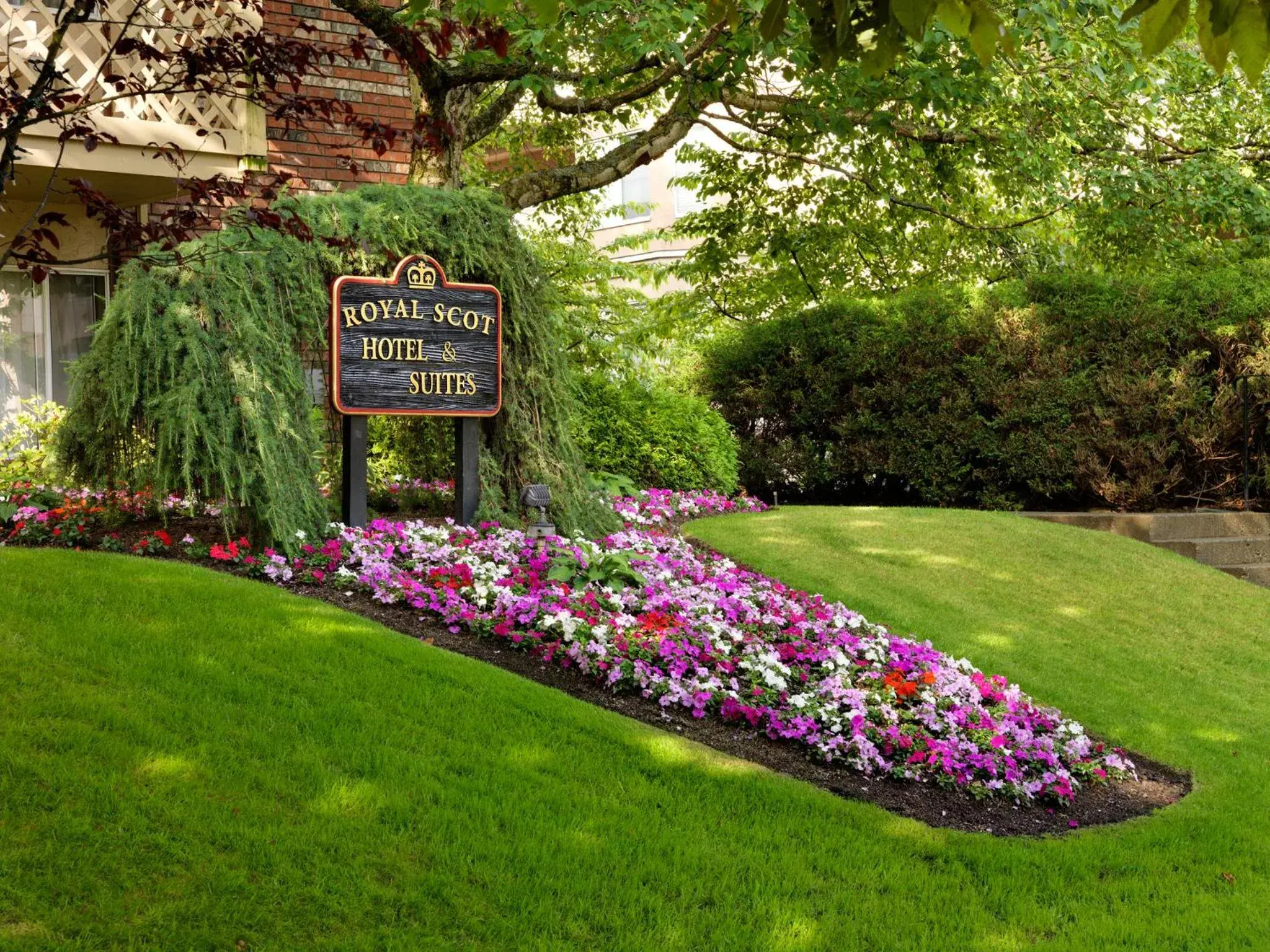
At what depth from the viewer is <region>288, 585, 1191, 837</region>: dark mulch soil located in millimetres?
5438

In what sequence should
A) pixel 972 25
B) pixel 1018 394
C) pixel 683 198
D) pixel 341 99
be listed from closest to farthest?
pixel 972 25
pixel 341 99
pixel 1018 394
pixel 683 198

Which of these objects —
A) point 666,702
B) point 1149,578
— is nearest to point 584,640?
point 666,702

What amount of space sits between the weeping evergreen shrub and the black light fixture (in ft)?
0.91

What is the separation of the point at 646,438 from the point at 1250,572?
6331 millimetres

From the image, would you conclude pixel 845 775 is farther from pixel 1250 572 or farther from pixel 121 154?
pixel 121 154

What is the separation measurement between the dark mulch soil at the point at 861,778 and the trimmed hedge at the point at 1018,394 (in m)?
6.75

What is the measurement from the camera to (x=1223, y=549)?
38.9ft

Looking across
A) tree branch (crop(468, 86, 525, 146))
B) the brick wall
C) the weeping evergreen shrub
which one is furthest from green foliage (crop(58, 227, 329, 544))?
tree branch (crop(468, 86, 525, 146))

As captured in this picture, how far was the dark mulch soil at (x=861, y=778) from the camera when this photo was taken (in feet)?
17.8

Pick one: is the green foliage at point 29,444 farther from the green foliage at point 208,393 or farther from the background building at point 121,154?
the green foliage at point 208,393

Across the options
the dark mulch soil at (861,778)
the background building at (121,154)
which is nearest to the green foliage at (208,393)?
the dark mulch soil at (861,778)

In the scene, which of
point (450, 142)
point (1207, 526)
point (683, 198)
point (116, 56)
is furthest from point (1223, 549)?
point (683, 198)

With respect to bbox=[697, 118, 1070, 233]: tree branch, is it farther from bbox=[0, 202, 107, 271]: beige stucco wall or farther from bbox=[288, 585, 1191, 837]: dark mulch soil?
bbox=[288, 585, 1191, 837]: dark mulch soil

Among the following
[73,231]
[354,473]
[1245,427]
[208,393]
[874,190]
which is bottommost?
[354,473]
